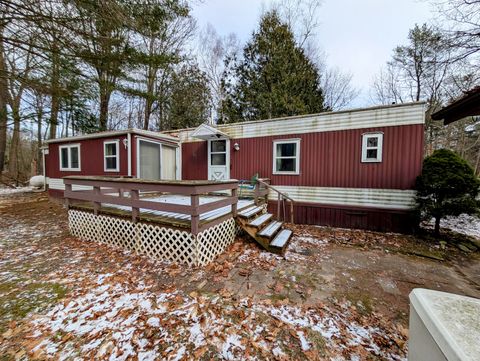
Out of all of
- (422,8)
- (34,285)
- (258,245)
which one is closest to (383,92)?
(422,8)

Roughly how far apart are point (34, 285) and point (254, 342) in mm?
3474

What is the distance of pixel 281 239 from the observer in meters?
4.66

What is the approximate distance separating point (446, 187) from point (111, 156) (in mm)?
10752

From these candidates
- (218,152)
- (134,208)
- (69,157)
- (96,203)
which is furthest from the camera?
(69,157)

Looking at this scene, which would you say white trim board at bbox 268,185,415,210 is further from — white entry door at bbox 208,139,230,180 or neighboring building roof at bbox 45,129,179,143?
neighboring building roof at bbox 45,129,179,143

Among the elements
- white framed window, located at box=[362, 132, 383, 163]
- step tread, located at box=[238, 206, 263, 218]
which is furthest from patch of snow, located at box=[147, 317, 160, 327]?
white framed window, located at box=[362, 132, 383, 163]

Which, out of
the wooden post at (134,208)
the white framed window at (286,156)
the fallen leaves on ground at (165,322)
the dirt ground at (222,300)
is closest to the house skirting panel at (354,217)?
the dirt ground at (222,300)

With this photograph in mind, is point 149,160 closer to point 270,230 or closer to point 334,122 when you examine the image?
point 270,230

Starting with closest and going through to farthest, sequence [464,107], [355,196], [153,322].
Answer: [153,322] < [464,107] < [355,196]

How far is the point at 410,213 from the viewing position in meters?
5.81

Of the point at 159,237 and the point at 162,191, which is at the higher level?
the point at 162,191

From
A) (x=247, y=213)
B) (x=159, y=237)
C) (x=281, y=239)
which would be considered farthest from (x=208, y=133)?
(x=281, y=239)

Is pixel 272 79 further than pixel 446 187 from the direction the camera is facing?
Yes

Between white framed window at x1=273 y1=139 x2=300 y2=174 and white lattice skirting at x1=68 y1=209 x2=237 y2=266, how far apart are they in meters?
3.35
